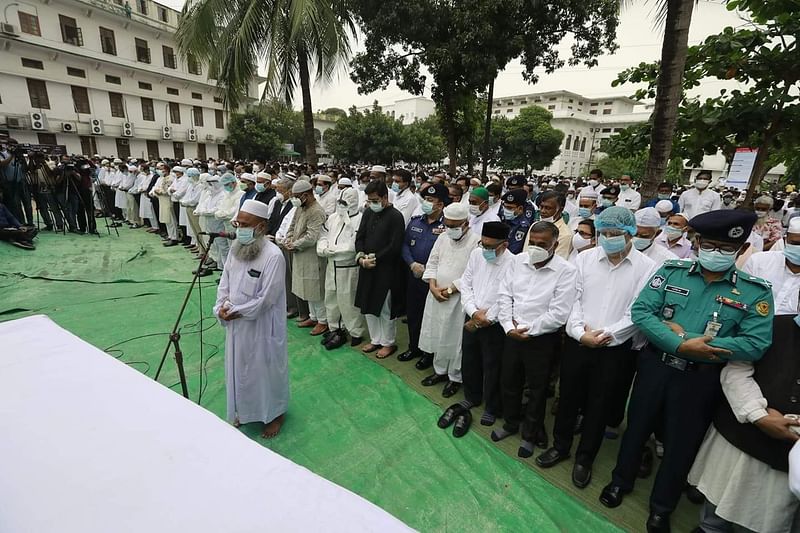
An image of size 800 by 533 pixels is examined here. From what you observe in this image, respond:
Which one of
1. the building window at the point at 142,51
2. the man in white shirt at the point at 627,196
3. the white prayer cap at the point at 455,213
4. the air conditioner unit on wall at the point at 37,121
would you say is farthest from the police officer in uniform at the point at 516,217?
the building window at the point at 142,51

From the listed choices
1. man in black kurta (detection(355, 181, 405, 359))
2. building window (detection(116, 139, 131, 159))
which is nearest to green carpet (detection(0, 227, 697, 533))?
man in black kurta (detection(355, 181, 405, 359))

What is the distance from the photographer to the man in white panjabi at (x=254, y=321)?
2990 mm

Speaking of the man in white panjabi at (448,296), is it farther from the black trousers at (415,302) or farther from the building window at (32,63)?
the building window at (32,63)

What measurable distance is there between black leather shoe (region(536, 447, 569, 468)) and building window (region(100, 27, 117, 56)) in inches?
1484

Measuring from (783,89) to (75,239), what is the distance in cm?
1481

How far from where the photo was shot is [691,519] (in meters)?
2.59

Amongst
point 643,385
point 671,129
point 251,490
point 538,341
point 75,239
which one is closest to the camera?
point 251,490

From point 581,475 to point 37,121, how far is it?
3401 cm

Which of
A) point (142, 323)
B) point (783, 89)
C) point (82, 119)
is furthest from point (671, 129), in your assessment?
point (82, 119)

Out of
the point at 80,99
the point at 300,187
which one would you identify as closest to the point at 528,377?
the point at 300,187

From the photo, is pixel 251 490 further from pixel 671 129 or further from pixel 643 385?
pixel 671 129

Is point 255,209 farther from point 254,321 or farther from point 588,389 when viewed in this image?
point 588,389

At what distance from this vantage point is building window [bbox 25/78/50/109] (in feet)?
80.5

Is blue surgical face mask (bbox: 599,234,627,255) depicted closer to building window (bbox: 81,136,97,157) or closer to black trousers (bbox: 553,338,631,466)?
black trousers (bbox: 553,338,631,466)
